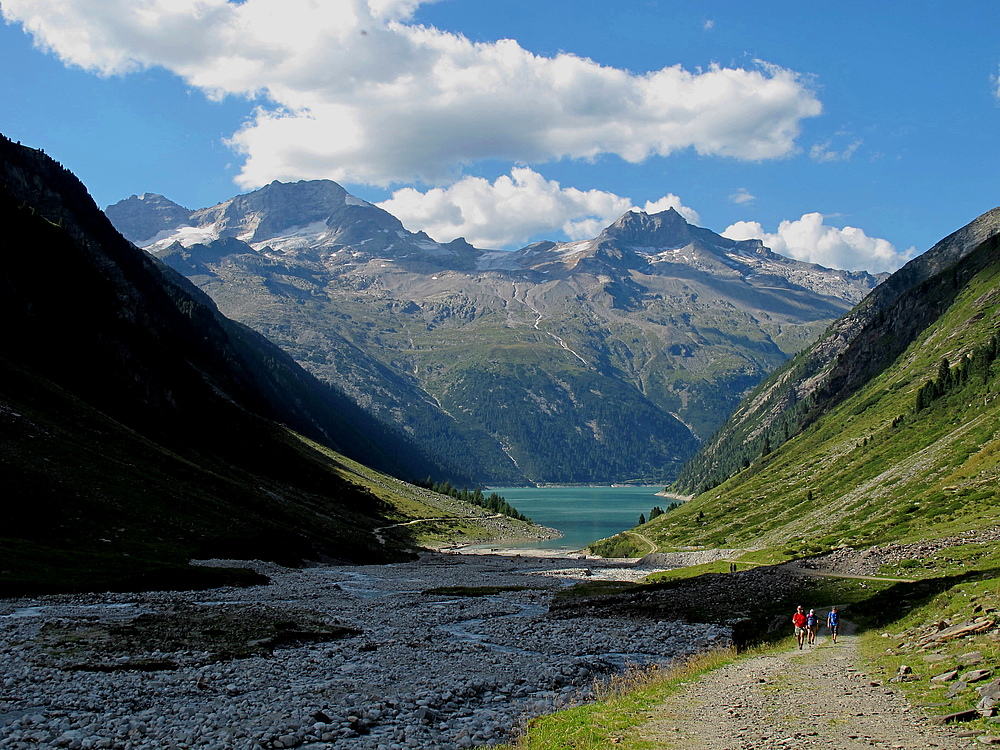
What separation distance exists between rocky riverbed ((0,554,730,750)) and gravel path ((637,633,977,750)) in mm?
5905

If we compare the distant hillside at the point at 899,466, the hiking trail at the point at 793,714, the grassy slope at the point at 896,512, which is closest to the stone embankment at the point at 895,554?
the grassy slope at the point at 896,512

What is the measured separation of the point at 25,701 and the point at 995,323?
181 m

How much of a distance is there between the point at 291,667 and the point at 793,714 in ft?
74.8

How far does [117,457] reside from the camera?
308 feet

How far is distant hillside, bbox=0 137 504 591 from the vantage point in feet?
222

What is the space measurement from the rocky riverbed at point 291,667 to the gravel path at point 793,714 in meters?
5.91

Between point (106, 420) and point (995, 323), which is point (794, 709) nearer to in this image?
point (106, 420)

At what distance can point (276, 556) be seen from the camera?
305ft

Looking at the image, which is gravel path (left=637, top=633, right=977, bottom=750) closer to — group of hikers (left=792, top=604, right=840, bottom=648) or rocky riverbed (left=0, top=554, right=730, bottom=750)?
group of hikers (left=792, top=604, right=840, bottom=648)

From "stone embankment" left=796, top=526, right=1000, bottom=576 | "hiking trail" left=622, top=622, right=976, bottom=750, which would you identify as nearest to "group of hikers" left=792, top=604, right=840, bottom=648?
"hiking trail" left=622, top=622, right=976, bottom=750

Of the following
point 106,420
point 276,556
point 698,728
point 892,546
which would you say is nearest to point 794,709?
point 698,728

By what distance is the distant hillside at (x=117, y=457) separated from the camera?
67688 millimetres

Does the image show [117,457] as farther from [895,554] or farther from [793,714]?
[793,714]

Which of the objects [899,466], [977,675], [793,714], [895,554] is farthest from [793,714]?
[899,466]
